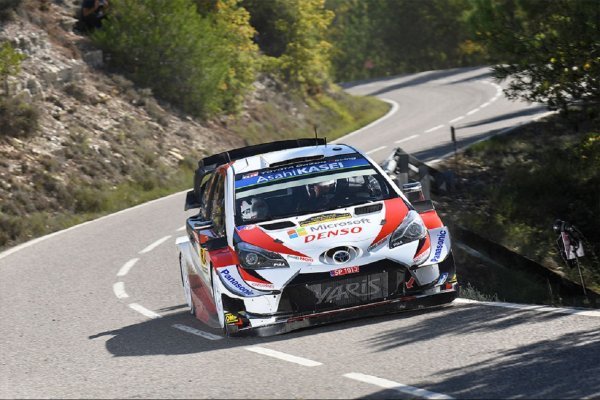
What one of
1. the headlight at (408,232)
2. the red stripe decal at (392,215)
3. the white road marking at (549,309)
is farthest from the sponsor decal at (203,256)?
the white road marking at (549,309)

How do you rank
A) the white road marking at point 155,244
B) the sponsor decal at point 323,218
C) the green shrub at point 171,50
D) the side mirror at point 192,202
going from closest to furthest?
the sponsor decal at point 323,218 < the side mirror at point 192,202 < the white road marking at point 155,244 < the green shrub at point 171,50

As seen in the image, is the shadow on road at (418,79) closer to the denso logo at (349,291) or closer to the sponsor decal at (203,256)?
the sponsor decal at (203,256)

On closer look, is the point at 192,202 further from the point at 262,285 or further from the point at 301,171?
the point at 262,285

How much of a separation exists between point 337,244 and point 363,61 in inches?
3660

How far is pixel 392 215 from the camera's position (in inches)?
416

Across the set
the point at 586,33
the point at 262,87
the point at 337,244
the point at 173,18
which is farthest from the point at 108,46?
the point at 337,244

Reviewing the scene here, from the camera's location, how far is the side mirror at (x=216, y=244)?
417 inches

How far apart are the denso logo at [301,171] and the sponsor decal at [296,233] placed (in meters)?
1.24

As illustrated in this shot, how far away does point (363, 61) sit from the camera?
102000mm

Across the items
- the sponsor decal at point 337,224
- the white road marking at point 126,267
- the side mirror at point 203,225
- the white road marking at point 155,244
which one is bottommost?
the white road marking at point 155,244

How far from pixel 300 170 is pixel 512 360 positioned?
4251 millimetres

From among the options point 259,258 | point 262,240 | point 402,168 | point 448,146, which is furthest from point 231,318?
point 448,146

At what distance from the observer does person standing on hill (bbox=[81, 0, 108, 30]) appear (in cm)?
3278

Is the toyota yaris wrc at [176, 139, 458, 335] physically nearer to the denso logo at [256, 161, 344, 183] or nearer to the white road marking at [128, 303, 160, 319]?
the denso logo at [256, 161, 344, 183]
